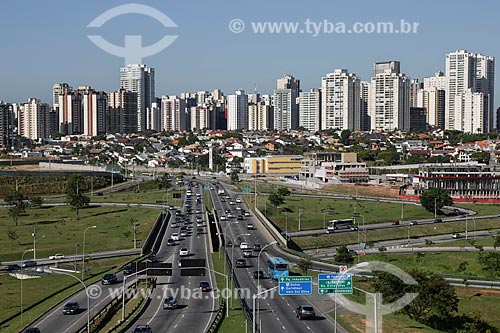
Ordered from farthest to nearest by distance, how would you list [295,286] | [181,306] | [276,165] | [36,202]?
1. [276,165]
2. [36,202]
3. [181,306]
4. [295,286]

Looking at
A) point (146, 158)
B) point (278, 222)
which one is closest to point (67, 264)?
point (278, 222)

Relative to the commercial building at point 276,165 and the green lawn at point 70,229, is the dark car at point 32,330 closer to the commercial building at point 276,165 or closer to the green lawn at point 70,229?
the green lawn at point 70,229

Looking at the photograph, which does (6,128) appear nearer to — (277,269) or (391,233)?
(391,233)

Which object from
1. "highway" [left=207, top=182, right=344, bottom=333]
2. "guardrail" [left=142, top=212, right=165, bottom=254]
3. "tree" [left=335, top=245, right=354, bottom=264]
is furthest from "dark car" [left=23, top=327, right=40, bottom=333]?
"tree" [left=335, top=245, right=354, bottom=264]

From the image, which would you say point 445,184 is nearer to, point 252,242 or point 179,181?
point 179,181

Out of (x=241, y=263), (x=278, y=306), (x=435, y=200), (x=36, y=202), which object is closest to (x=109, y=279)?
(x=241, y=263)
